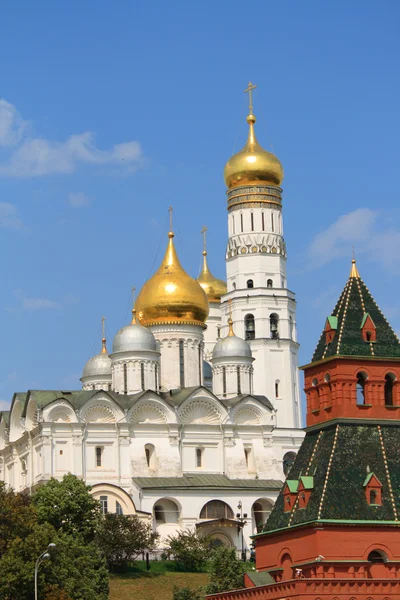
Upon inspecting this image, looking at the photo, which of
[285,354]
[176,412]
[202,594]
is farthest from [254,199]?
[202,594]

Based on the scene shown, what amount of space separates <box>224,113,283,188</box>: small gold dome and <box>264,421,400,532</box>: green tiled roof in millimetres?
46723

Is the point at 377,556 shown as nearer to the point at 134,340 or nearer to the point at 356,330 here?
the point at 356,330

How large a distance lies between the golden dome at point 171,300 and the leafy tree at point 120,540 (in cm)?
1629

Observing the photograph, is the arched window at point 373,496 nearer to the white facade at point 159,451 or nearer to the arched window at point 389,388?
the arched window at point 389,388

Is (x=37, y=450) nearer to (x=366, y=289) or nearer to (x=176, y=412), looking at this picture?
(x=176, y=412)

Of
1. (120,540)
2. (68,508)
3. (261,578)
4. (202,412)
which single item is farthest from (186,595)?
(202,412)

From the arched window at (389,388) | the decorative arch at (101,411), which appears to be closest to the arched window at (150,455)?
the decorative arch at (101,411)

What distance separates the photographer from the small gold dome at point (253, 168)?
8919 centimetres

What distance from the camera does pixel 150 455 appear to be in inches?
3051

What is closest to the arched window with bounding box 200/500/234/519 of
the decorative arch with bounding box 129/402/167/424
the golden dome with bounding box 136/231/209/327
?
the decorative arch with bounding box 129/402/167/424

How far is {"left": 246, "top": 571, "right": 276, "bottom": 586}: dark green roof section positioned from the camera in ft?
138

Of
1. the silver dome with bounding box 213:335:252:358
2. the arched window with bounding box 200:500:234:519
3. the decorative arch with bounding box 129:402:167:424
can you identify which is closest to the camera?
the arched window with bounding box 200:500:234:519

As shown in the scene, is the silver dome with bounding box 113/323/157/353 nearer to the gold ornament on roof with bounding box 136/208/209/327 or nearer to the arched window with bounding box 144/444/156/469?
the gold ornament on roof with bounding box 136/208/209/327

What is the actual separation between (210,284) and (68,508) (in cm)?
3687
